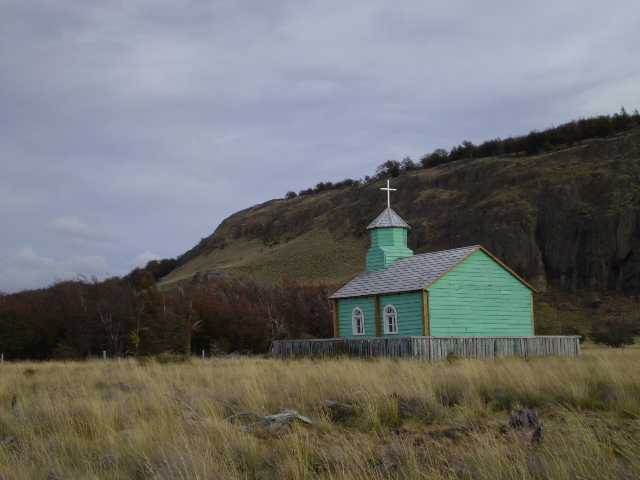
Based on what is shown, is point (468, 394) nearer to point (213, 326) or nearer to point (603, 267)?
point (213, 326)

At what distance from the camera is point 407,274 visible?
25141 millimetres

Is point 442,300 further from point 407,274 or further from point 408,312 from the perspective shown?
point 407,274

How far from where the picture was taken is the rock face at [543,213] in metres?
58.0

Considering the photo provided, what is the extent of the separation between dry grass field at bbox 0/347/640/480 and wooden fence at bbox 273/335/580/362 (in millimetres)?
7104

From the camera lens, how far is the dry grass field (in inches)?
238

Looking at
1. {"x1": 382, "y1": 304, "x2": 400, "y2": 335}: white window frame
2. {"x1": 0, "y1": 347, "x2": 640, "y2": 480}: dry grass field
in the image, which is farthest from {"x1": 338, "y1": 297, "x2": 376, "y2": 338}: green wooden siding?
{"x1": 0, "y1": 347, "x2": 640, "y2": 480}: dry grass field

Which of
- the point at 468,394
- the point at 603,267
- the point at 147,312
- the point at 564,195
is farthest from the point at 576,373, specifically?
the point at 564,195

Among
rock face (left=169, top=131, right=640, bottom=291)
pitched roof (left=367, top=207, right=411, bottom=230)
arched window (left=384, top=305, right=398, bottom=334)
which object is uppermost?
rock face (left=169, top=131, right=640, bottom=291)

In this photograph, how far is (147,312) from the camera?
128 feet

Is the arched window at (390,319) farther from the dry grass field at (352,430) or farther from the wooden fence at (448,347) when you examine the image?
the dry grass field at (352,430)

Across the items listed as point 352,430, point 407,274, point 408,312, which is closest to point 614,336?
point 407,274

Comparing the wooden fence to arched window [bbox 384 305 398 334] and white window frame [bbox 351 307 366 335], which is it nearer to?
arched window [bbox 384 305 398 334]

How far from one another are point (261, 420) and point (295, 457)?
246 centimetres

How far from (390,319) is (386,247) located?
4.44 meters
